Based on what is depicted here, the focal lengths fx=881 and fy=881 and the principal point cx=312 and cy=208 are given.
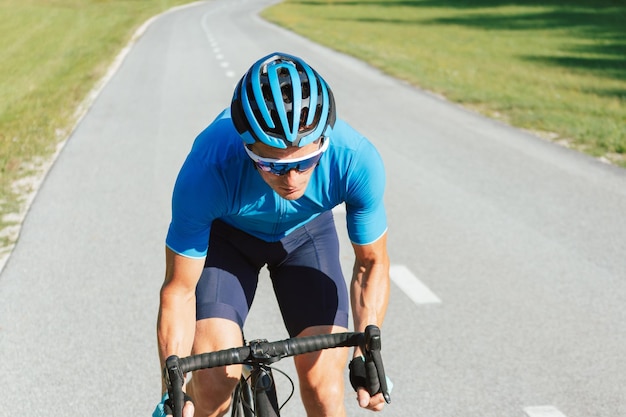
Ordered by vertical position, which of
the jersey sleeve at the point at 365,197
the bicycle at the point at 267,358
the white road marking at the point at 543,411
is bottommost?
the white road marking at the point at 543,411

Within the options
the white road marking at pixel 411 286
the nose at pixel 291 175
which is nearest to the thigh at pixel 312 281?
the nose at pixel 291 175

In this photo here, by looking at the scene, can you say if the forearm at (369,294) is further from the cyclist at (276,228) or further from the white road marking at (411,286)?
the white road marking at (411,286)

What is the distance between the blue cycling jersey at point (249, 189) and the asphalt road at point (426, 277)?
1668 millimetres

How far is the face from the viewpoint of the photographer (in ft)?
10.1

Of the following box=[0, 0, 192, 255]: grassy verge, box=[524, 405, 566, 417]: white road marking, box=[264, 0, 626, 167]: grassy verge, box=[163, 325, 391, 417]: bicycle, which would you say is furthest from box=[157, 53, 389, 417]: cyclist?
box=[264, 0, 626, 167]: grassy verge

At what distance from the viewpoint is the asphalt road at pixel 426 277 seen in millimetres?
5164

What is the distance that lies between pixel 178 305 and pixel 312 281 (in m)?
0.69

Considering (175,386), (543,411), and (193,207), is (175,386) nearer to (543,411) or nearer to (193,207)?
(193,207)

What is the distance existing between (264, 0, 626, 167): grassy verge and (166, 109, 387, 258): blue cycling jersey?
884cm

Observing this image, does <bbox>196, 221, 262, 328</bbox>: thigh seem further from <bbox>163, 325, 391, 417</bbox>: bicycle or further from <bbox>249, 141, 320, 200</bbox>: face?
<bbox>249, 141, 320, 200</bbox>: face

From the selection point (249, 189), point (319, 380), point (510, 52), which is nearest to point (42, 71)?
point (510, 52)

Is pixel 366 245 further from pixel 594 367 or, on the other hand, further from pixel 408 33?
pixel 408 33

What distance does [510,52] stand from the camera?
29.4 metres

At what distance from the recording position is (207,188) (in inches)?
133
